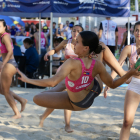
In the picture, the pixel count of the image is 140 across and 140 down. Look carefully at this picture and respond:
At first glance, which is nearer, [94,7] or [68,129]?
[68,129]

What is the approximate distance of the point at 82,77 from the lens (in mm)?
2740

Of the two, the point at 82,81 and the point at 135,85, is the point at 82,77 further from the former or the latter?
the point at 135,85

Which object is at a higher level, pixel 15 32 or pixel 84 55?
pixel 84 55

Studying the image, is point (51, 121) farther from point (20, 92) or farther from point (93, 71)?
point (20, 92)

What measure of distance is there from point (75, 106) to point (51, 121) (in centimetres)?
198

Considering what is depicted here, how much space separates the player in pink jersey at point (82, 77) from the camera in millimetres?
2709

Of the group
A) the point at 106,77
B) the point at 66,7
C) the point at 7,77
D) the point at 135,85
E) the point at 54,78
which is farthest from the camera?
the point at 66,7

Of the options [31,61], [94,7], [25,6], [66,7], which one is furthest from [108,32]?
[25,6]

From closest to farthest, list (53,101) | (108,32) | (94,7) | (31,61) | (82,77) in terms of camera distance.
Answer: (82,77) → (53,101) → (94,7) → (31,61) → (108,32)

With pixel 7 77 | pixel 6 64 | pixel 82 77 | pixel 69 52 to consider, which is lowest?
pixel 7 77

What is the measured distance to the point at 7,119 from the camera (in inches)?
192

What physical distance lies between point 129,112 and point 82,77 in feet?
2.35

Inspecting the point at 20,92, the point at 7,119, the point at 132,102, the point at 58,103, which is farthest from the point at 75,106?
the point at 20,92

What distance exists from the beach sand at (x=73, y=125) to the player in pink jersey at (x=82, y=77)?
3.83 ft
